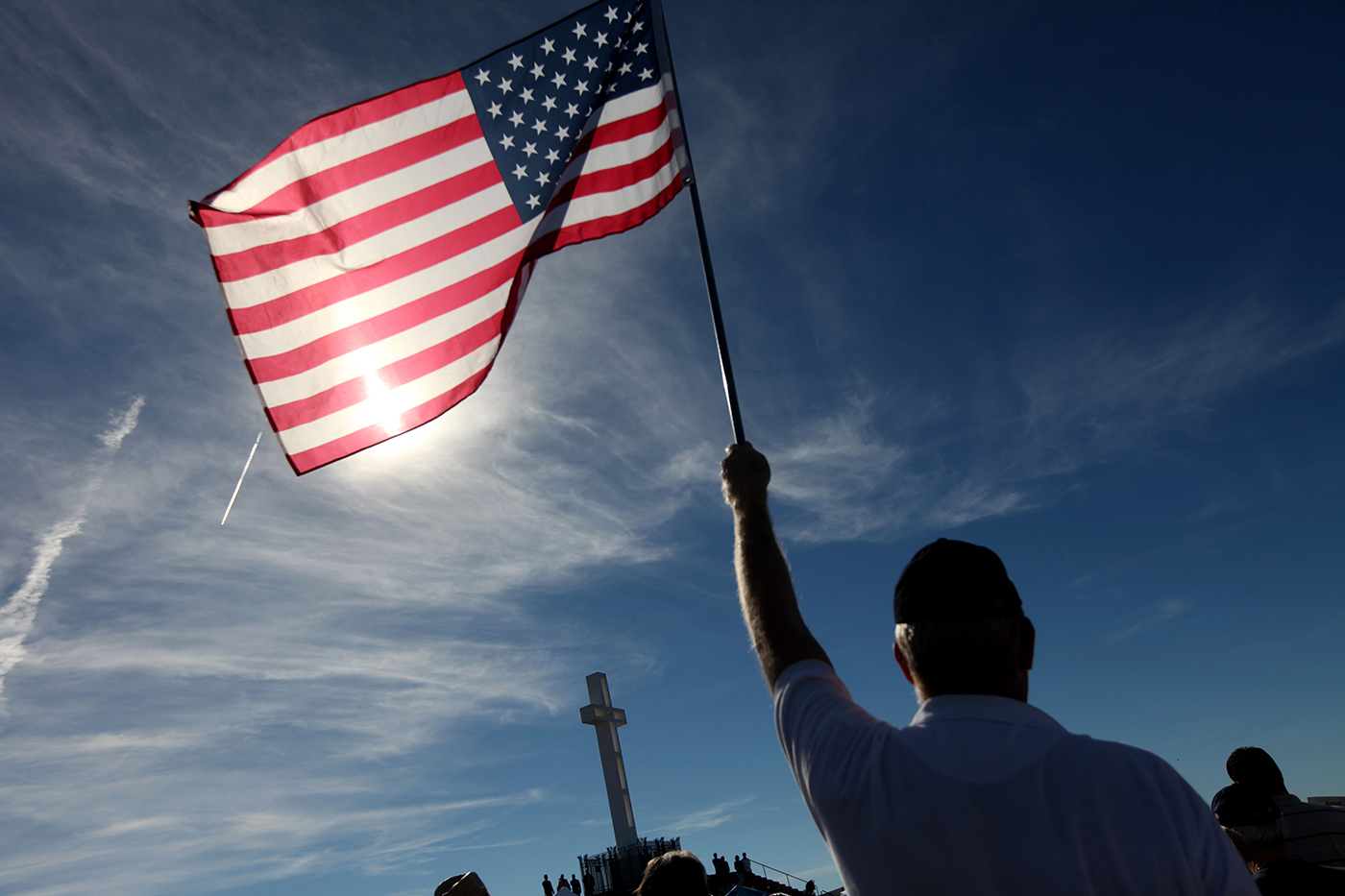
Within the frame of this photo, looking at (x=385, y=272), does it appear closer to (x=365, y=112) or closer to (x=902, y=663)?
(x=365, y=112)

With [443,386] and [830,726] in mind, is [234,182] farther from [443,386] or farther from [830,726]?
[830,726]

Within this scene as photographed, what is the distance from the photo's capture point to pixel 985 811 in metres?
1.51

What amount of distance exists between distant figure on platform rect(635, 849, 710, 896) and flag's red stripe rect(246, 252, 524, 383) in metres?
4.14

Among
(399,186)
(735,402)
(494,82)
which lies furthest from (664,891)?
(494,82)

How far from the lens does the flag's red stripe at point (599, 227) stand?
609 cm

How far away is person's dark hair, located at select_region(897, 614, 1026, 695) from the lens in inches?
67.5

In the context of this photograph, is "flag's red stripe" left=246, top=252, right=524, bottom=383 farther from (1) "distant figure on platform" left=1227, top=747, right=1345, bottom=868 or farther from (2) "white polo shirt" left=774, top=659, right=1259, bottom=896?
(1) "distant figure on platform" left=1227, top=747, right=1345, bottom=868

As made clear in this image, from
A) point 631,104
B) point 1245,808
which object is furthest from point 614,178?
point 1245,808

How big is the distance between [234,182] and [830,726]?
6.01 m

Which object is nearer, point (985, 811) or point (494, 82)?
point (985, 811)

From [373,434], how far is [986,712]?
5.21m

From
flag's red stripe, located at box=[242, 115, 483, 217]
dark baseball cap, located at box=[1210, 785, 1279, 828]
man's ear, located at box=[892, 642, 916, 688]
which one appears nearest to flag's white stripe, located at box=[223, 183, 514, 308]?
flag's red stripe, located at box=[242, 115, 483, 217]

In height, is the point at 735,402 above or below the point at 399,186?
below

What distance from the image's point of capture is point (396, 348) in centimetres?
605
